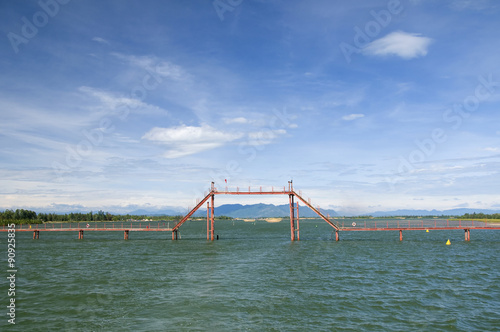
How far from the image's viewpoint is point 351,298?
28.8 metres

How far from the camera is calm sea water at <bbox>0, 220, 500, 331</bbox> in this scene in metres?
23.1

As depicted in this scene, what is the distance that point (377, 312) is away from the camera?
25.1 meters

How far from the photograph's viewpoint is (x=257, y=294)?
30.1 meters

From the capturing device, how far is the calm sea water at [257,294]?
2307 cm

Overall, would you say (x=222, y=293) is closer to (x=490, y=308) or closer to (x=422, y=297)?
(x=422, y=297)

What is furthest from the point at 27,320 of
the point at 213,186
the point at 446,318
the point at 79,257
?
the point at 213,186

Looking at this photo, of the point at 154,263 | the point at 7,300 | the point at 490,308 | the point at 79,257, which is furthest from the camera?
the point at 79,257

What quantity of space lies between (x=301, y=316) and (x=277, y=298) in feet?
15.3

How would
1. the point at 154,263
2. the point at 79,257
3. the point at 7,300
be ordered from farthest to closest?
the point at 79,257 < the point at 154,263 < the point at 7,300

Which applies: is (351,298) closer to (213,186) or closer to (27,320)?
(27,320)

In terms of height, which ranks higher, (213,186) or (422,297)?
(213,186)

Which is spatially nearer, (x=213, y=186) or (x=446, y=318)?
(x=446, y=318)

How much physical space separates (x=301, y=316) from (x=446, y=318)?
9.86 m

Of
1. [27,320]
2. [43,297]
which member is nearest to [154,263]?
[43,297]
